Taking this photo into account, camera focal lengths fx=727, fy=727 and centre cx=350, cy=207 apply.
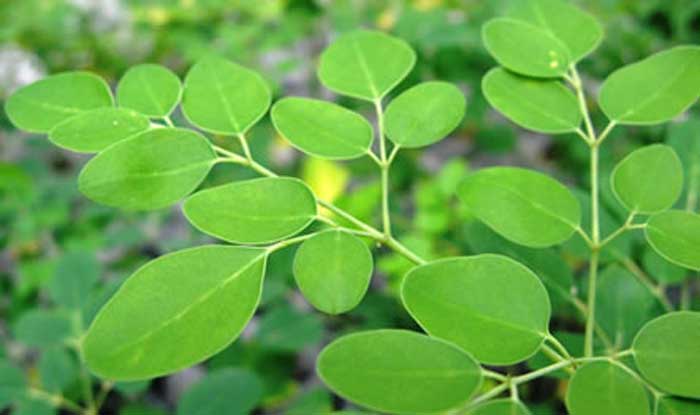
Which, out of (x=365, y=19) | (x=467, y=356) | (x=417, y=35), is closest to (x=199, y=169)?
(x=467, y=356)

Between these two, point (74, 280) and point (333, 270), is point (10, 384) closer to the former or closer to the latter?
point (74, 280)

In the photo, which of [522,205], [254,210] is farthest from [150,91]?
[522,205]

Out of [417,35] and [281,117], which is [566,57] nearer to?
[281,117]

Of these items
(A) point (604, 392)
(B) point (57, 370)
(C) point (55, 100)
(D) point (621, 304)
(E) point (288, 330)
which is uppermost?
(C) point (55, 100)

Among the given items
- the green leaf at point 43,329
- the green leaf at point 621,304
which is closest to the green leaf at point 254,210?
the green leaf at point 621,304

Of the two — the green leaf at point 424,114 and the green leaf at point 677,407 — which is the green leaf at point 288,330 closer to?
the green leaf at point 424,114

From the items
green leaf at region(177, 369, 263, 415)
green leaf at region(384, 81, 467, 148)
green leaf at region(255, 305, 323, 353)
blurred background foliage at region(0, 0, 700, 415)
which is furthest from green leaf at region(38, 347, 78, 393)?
green leaf at region(384, 81, 467, 148)

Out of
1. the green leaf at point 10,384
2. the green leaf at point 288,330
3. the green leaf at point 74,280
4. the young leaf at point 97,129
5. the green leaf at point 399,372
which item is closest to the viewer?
the green leaf at point 399,372
